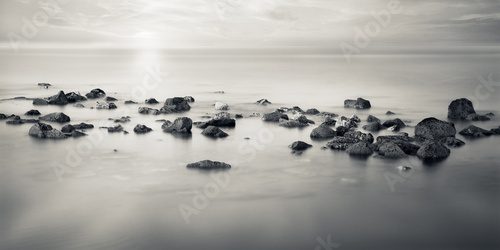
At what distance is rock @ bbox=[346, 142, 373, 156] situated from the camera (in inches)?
746

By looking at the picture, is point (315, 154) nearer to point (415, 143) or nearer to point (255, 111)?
point (415, 143)

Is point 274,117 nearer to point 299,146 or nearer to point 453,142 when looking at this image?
point 299,146

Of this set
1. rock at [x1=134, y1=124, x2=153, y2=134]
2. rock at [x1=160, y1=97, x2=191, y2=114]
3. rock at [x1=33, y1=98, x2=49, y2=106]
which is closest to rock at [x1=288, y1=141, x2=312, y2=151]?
rock at [x1=134, y1=124, x2=153, y2=134]

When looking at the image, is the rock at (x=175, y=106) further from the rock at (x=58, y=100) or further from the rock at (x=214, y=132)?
the rock at (x=214, y=132)

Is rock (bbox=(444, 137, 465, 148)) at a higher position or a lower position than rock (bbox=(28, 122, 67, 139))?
higher

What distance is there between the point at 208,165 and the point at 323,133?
6010mm

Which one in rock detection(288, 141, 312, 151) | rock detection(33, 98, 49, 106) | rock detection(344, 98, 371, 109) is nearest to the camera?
rock detection(288, 141, 312, 151)

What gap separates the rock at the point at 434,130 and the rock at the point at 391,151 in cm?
308

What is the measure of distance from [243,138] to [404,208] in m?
9.34

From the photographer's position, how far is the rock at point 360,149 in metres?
19.0

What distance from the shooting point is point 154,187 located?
15797mm

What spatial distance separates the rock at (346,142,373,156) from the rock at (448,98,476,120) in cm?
998

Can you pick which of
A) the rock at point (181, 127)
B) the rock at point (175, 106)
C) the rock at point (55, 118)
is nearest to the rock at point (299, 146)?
the rock at point (181, 127)

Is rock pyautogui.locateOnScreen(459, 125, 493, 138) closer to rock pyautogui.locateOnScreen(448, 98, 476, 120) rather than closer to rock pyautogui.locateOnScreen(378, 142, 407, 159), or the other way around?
rock pyautogui.locateOnScreen(448, 98, 476, 120)
